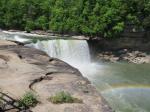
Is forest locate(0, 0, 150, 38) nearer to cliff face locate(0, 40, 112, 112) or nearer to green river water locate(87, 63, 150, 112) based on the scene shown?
green river water locate(87, 63, 150, 112)

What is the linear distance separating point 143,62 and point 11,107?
2971cm

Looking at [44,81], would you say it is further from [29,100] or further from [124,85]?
[124,85]

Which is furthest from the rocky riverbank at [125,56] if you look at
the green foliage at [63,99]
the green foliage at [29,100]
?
the green foliage at [29,100]

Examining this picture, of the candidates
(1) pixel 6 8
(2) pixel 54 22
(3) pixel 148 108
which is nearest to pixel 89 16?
(2) pixel 54 22

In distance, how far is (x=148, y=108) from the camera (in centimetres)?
2753

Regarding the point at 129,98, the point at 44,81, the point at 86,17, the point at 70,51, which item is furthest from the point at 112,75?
the point at 44,81

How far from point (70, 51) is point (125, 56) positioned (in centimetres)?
620

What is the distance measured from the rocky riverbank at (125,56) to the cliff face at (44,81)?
20.9 meters

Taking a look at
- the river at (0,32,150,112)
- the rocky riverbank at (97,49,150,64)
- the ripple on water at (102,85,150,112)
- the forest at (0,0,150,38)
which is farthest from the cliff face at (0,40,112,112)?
the forest at (0,0,150,38)

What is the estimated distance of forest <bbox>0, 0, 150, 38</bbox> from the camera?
46.4 metres

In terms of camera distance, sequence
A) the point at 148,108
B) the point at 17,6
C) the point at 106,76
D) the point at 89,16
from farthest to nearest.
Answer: the point at 17,6, the point at 89,16, the point at 106,76, the point at 148,108

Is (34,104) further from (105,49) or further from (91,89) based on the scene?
(105,49)

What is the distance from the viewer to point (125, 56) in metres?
44.8

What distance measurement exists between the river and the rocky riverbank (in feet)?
4.10
